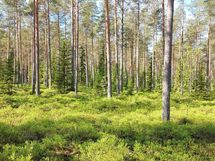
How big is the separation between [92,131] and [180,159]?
121 inches

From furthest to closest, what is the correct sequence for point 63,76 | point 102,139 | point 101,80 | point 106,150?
point 101,80, point 63,76, point 102,139, point 106,150

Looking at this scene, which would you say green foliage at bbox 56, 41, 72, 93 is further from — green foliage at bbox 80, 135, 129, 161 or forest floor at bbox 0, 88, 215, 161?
green foliage at bbox 80, 135, 129, 161

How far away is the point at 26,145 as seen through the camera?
704cm

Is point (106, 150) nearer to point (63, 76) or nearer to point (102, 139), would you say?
point (102, 139)

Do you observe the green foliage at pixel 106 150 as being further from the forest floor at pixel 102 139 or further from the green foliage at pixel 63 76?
the green foliage at pixel 63 76

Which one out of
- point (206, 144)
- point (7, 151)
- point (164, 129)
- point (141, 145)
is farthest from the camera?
point (164, 129)

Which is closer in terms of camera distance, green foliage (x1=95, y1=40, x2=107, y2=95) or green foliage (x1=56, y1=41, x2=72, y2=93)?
green foliage (x1=56, y1=41, x2=72, y2=93)

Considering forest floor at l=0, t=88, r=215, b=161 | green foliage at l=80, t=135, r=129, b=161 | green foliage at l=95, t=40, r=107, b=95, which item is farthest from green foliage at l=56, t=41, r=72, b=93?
green foliage at l=80, t=135, r=129, b=161

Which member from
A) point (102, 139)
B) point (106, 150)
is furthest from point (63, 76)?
point (106, 150)

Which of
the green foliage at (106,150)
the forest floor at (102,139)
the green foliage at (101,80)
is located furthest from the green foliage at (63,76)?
the green foliage at (106,150)

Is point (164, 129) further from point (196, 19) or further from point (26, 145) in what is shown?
point (196, 19)

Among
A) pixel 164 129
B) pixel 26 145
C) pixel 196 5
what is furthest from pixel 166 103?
pixel 196 5

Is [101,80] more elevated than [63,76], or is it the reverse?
[63,76]

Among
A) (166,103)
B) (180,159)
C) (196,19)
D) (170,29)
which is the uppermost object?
(196,19)
